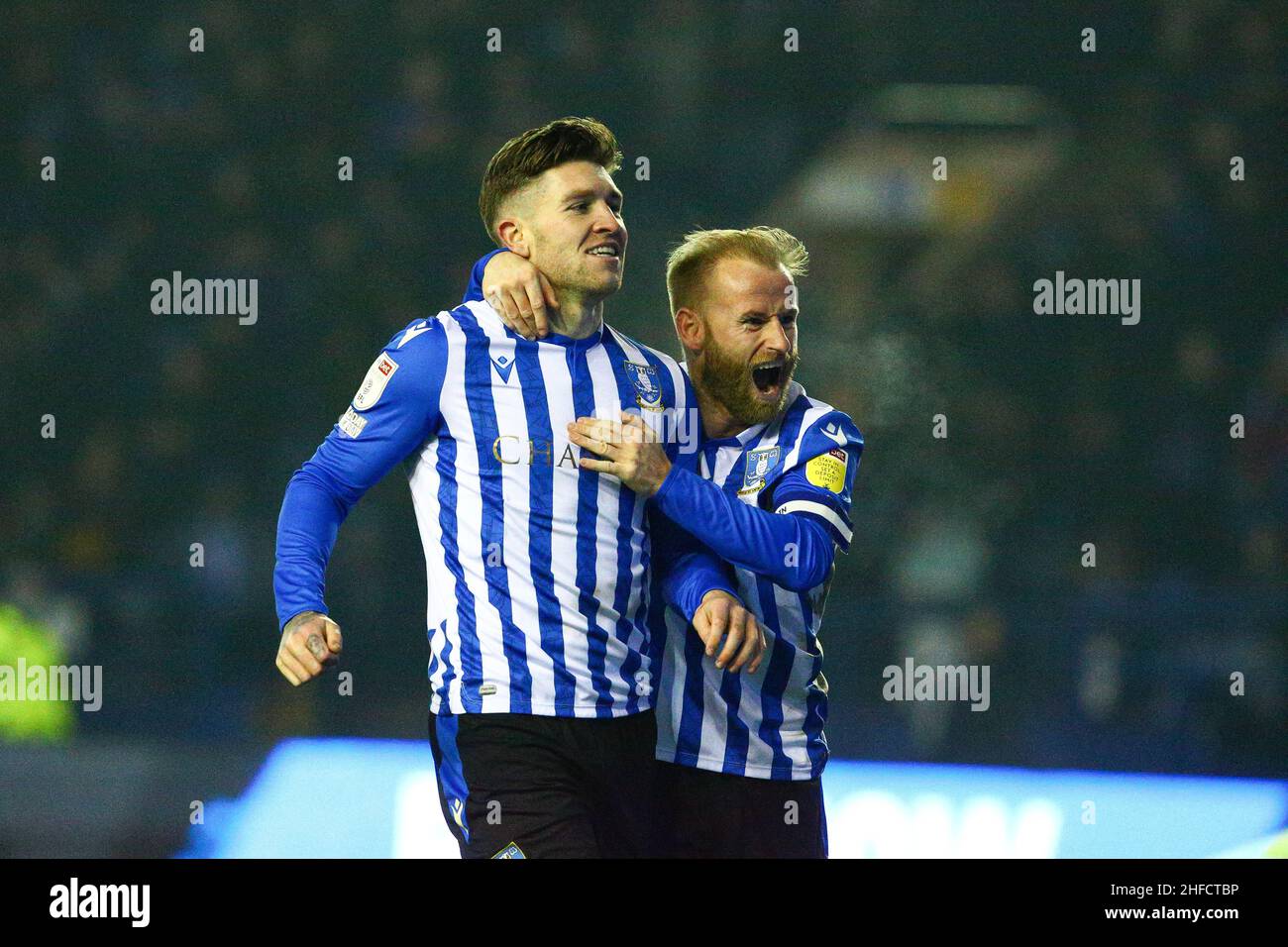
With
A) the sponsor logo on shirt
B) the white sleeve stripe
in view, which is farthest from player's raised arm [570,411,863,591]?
the sponsor logo on shirt

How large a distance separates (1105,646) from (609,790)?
376 centimetres

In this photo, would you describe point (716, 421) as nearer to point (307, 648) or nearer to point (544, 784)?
point (544, 784)

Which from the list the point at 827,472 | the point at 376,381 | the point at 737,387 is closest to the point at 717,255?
the point at 737,387

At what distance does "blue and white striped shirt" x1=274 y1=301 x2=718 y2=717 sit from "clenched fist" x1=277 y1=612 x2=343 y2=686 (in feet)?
0.27

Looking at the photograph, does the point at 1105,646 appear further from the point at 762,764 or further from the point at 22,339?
the point at 22,339

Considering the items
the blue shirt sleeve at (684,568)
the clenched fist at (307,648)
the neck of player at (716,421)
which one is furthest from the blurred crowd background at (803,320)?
the clenched fist at (307,648)

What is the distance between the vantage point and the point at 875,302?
6.80 m

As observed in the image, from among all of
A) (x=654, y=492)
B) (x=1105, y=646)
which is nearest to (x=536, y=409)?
(x=654, y=492)

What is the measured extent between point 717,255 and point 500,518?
0.80 metres

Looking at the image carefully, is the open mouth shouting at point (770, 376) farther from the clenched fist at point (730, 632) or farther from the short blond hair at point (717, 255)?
the clenched fist at point (730, 632)

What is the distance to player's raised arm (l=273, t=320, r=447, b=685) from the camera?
262 centimetres

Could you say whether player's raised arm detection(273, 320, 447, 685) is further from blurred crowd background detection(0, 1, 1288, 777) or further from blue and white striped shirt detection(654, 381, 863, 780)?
blurred crowd background detection(0, 1, 1288, 777)

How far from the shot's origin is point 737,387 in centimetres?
295
